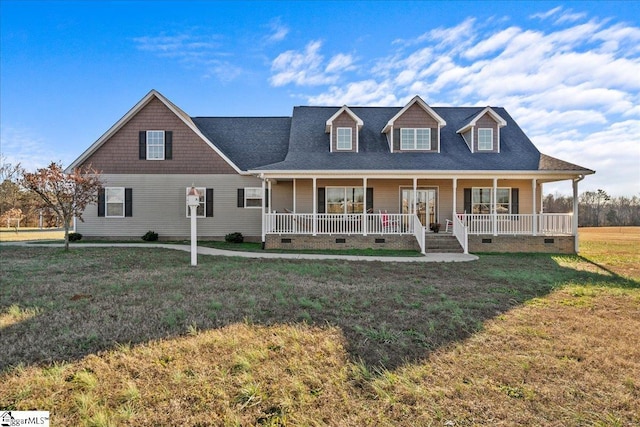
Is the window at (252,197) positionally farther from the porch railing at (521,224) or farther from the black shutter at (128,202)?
the porch railing at (521,224)

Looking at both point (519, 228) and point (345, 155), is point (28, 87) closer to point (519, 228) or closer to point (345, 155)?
point (345, 155)

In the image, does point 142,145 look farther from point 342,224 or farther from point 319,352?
point 319,352

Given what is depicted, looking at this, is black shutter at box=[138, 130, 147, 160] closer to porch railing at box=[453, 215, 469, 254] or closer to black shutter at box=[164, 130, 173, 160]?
black shutter at box=[164, 130, 173, 160]

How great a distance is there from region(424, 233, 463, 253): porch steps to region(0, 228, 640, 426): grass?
5.88m

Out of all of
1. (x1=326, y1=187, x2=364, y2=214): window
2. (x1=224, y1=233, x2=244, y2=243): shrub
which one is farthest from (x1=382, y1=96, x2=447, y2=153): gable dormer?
(x1=224, y1=233, x2=244, y2=243): shrub

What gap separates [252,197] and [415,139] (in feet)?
28.9

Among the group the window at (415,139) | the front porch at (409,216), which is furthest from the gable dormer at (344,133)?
the window at (415,139)

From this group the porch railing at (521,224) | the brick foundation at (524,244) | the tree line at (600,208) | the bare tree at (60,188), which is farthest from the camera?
the tree line at (600,208)

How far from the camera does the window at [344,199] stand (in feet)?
52.9

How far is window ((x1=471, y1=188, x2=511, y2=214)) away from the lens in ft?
52.4

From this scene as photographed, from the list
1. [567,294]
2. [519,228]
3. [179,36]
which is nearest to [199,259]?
[567,294]

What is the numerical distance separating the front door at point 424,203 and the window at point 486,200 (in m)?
1.86

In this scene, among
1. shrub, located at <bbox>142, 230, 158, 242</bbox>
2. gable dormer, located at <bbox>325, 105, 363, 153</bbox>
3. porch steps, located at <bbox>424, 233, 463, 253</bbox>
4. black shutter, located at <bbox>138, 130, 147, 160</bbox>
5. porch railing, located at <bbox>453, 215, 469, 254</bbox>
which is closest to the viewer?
porch railing, located at <bbox>453, 215, 469, 254</bbox>

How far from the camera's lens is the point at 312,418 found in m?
2.55
